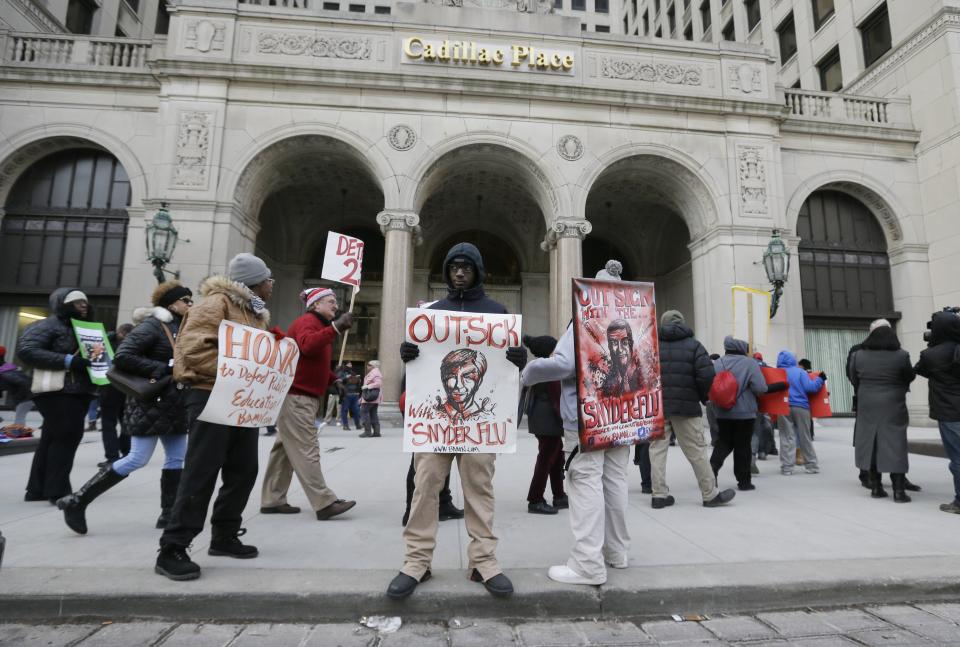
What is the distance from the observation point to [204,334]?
11.0ft

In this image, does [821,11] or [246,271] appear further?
[821,11]

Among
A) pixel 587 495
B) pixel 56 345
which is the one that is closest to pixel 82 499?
pixel 56 345

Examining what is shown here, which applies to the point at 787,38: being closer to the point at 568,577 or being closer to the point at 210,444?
the point at 568,577

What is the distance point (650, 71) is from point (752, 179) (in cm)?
461

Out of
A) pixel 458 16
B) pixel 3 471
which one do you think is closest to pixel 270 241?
pixel 458 16

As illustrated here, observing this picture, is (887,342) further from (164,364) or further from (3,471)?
(3,471)

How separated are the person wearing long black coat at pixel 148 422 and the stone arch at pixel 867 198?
17.5m

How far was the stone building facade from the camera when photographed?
13969 mm

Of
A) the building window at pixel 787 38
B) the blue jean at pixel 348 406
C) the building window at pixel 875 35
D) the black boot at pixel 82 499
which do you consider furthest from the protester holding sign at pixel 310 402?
the building window at pixel 787 38

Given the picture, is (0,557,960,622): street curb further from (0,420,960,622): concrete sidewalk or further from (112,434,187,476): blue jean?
(112,434,187,476): blue jean

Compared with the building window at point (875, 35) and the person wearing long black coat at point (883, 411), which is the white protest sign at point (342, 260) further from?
the building window at point (875, 35)

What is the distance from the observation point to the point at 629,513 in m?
4.94

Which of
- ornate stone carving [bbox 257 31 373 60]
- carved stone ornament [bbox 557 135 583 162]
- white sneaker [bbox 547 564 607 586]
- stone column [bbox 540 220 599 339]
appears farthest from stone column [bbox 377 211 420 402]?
white sneaker [bbox 547 564 607 586]

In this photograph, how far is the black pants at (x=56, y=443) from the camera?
16.3 ft
